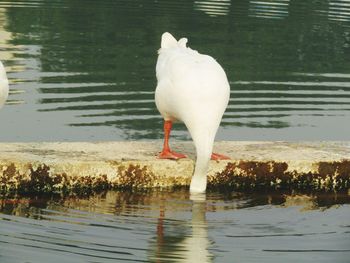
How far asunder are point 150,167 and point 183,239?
6.16 feet

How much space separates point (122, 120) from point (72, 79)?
12.2ft

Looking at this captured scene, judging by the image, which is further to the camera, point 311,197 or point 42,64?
point 42,64

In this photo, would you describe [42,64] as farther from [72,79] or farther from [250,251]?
[250,251]

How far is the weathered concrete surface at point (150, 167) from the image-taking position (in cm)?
1332

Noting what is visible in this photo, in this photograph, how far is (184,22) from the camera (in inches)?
1227

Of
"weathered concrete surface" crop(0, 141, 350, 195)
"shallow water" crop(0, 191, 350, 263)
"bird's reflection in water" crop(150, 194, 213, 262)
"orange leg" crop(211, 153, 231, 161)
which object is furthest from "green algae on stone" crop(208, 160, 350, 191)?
"bird's reflection in water" crop(150, 194, 213, 262)

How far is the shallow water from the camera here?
36.9ft

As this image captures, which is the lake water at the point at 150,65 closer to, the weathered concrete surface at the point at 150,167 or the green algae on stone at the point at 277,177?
the weathered concrete surface at the point at 150,167

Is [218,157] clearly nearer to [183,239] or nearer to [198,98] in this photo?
[198,98]

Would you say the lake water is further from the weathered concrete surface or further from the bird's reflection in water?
the bird's reflection in water

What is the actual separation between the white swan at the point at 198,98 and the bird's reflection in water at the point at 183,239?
631mm

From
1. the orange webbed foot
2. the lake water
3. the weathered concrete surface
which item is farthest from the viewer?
the lake water

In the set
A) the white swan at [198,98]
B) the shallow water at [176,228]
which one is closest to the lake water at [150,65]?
the white swan at [198,98]

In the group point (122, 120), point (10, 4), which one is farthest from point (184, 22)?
point (122, 120)
